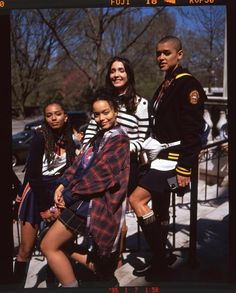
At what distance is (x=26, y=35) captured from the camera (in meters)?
3.15

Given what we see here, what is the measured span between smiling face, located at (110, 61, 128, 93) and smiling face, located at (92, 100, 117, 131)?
0.23 metres

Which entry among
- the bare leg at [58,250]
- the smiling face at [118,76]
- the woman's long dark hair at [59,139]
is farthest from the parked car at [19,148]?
the smiling face at [118,76]

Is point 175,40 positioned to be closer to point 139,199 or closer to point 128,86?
point 128,86

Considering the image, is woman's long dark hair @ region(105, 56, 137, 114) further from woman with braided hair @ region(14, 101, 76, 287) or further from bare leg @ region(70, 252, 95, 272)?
bare leg @ region(70, 252, 95, 272)

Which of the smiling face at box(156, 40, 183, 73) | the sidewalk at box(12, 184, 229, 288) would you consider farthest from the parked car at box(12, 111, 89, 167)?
the sidewalk at box(12, 184, 229, 288)

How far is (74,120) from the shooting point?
10.7ft

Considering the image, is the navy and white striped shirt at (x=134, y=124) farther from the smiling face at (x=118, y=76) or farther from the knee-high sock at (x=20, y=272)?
the knee-high sock at (x=20, y=272)

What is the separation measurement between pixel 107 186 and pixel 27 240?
0.81 meters

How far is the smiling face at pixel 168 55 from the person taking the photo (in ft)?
9.89

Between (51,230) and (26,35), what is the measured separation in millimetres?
1483

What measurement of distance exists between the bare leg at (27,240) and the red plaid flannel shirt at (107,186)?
1.68 feet

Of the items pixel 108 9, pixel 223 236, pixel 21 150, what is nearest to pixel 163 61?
pixel 108 9

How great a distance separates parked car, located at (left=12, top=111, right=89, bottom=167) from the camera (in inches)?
125

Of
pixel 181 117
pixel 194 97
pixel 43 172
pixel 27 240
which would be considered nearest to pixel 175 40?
pixel 194 97
